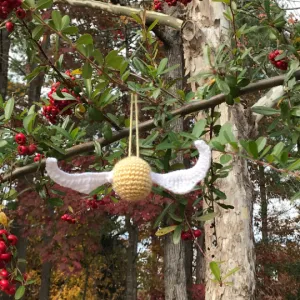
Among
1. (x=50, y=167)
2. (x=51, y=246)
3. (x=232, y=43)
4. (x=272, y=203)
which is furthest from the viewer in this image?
(x=272, y=203)

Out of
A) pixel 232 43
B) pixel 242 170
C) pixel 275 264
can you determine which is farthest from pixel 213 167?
pixel 275 264

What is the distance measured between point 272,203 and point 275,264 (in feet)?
5.76

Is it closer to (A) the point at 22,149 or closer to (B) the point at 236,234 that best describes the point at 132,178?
(A) the point at 22,149

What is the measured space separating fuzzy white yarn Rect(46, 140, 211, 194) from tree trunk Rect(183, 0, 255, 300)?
1.30 m

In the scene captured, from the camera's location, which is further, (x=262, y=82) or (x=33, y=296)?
(x=33, y=296)

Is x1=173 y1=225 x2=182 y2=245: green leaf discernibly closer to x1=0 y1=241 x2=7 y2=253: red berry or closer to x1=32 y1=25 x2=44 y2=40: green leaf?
x1=0 y1=241 x2=7 y2=253: red berry

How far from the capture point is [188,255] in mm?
7633

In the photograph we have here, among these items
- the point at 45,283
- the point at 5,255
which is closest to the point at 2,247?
the point at 5,255

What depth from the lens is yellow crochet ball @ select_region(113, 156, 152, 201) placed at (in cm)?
87

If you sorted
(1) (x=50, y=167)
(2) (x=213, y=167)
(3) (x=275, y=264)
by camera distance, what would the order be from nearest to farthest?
(1) (x=50, y=167), (2) (x=213, y=167), (3) (x=275, y=264)

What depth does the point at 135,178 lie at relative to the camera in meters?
0.86

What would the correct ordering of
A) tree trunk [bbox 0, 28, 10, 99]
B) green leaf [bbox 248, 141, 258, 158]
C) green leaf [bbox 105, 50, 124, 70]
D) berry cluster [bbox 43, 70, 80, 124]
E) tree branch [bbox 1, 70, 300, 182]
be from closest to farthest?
green leaf [bbox 248, 141, 258, 158] < green leaf [bbox 105, 50, 124, 70] < tree branch [bbox 1, 70, 300, 182] < berry cluster [bbox 43, 70, 80, 124] < tree trunk [bbox 0, 28, 10, 99]

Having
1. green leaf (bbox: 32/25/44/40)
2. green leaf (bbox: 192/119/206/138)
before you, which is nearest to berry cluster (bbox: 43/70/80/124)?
green leaf (bbox: 32/25/44/40)

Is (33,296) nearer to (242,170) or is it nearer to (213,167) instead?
(242,170)
